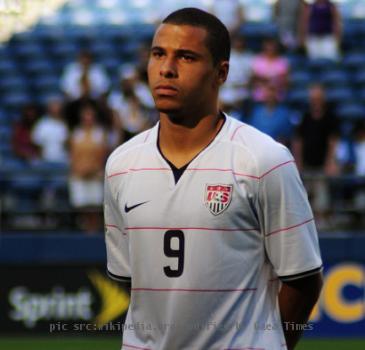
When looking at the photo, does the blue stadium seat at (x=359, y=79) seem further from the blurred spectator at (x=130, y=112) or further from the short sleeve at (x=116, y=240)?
the short sleeve at (x=116, y=240)

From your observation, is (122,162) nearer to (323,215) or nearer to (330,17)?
(323,215)

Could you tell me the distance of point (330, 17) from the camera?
47.8 ft

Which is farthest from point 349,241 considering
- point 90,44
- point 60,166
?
point 90,44

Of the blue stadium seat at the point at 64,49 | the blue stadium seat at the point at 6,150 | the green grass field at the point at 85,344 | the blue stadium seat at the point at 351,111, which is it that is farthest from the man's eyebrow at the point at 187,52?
the blue stadium seat at the point at 64,49

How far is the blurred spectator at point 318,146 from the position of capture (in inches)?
474

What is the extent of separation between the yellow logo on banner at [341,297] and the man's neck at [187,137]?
8110 millimetres

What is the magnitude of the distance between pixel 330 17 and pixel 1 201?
4.93 m

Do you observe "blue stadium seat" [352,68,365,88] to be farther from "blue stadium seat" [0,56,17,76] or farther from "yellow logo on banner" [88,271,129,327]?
"yellow logo on banner" [88,271,129,327]

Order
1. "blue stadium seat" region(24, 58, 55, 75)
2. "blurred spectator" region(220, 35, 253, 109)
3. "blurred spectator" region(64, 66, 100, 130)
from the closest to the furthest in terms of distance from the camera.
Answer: "blurred spectator" region(64, 66, 100, 130)
"blurred spectator" region(220, 35, 253, 109)
"blue stadium seat" region(24, 58, 55, 75)

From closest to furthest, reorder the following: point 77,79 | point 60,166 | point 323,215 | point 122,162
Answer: point 122,162, point 323,215, point 60,166, point 77,79

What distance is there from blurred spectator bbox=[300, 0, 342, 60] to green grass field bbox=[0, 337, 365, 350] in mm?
4606

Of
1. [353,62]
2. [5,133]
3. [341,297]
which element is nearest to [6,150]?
[5,133]

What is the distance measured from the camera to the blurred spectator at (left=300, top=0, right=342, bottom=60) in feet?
47.7

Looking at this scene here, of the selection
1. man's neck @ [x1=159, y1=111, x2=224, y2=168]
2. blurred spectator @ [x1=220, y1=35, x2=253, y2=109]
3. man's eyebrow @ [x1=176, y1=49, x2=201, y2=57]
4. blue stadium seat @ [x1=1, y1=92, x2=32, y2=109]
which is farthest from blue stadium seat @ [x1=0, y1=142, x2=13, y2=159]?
man's eyebrow @ [x1=176, y1=49, x2=201, y2=57]
